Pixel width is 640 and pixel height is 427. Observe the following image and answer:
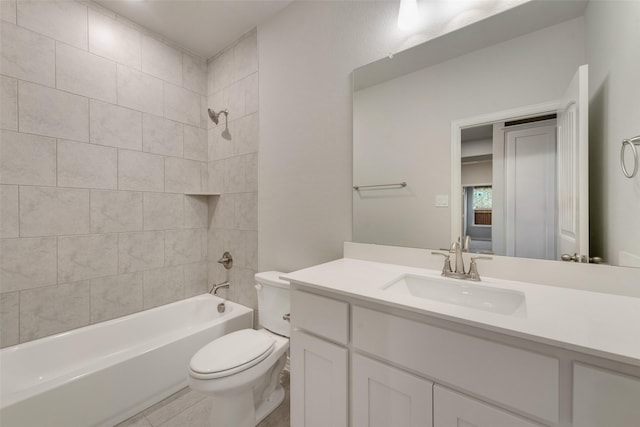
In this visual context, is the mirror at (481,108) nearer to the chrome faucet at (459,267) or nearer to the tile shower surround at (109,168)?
the chrome faucet at (459,267)

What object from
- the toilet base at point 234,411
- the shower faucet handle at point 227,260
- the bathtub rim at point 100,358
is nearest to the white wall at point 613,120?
the toilet base at point 234,411

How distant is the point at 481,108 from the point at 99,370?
2262 millimetres

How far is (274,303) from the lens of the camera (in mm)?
1615

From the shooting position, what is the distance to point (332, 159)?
5.20 ft

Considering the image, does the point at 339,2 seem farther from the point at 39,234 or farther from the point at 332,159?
the point at 39,234

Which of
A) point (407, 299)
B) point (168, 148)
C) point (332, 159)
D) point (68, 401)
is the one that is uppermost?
point (168, 148)

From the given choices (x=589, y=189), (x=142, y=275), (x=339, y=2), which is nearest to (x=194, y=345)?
(x=142, y=275)

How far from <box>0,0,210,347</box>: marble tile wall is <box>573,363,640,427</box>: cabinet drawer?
73.7 inches

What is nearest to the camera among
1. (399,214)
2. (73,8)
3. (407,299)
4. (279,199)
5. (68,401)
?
(407,299)

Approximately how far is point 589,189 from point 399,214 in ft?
2.33

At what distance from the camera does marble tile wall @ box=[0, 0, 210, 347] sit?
58.8 inches

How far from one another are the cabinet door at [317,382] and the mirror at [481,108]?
644mm

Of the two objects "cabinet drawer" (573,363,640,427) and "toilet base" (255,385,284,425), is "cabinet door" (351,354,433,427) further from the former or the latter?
"toilet base" (255,385,284,425)

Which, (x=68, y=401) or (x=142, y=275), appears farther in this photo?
(x=142, y=275)
